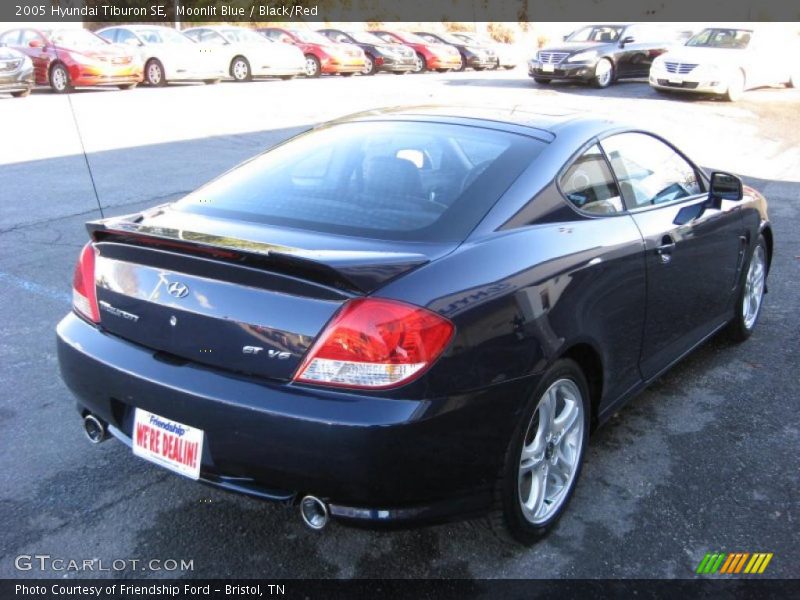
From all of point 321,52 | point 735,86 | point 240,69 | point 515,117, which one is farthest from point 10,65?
point 515,117

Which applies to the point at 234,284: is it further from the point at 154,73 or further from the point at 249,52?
the point at 249,52

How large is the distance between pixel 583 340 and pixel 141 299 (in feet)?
5.15

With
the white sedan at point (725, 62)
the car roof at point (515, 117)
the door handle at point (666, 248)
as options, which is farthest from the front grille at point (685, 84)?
the door handle at point (666, 248)

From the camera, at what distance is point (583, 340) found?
2879mm

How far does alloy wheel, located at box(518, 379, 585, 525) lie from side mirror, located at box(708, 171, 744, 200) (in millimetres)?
1619

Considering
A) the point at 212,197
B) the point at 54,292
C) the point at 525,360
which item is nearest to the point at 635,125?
the point at 525,360

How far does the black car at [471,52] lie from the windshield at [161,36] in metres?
10.3

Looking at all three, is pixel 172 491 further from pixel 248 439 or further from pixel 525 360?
pixel 525 360

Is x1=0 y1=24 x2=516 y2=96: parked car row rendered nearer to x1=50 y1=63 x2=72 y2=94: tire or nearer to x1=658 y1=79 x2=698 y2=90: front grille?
x1=50 y1=63 x2=72 y2=94: tire

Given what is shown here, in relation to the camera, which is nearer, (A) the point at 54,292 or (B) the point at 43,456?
(B) the point at 43,456

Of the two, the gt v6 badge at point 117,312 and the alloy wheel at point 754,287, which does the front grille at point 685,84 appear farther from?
the gt v6 badge at point 117,312

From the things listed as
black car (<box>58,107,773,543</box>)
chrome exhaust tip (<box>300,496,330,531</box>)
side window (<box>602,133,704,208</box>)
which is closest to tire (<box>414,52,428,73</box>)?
side window (<box>602,133,704,208</box>)

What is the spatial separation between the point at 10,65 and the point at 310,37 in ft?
32.1

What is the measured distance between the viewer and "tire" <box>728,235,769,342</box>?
4617 millimetres
